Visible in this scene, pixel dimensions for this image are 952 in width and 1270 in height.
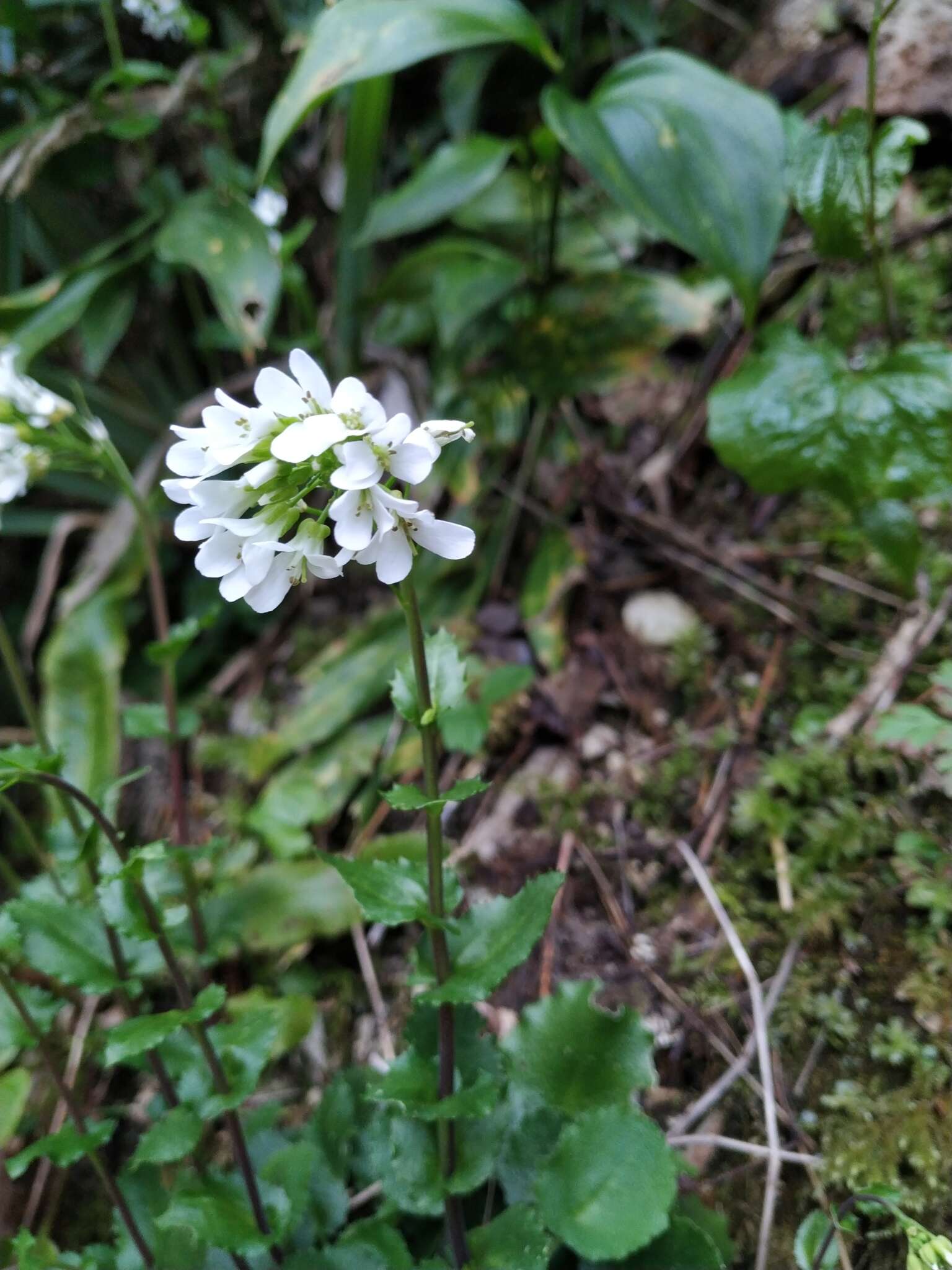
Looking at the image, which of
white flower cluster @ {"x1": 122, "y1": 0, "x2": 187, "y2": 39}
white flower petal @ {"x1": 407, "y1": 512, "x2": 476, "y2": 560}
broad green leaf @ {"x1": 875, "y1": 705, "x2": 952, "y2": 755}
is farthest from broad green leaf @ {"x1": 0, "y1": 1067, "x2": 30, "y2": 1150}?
white flower cluster @ {"x1": 122, "y1": 0, "x2": 187, "y2": 39}

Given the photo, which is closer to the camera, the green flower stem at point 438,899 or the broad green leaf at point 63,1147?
the green flower stem at point 438,899

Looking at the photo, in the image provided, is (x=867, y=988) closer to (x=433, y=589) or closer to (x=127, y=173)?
(x=433, y=589)

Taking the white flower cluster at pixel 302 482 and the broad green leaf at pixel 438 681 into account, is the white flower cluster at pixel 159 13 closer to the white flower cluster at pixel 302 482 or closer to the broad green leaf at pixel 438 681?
the white flower cluster at pixel 302 482

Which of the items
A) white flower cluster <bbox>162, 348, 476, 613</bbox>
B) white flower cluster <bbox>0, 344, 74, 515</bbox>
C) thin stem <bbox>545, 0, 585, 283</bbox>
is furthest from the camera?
thin stem <bbox>545, 0, 585, 283</bbox>

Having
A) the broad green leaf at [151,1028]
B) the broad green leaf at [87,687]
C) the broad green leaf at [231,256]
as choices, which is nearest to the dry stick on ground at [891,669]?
the broad green leaf at [151,1028]

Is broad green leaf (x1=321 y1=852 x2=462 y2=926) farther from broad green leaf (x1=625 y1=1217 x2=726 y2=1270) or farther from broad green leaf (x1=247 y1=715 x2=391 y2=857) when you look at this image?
broad green leaf (x1=247 y1=715 x2=391 y2=857)

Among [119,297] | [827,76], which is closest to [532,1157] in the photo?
[119,297]
